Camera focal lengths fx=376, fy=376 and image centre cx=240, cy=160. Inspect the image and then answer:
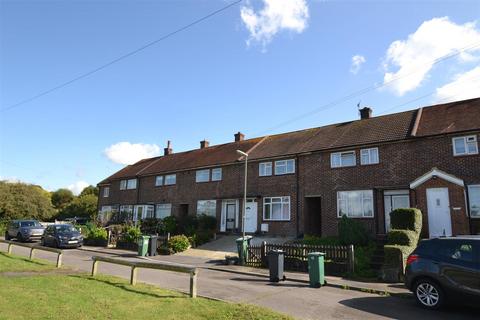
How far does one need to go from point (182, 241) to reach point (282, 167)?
813 centimetres

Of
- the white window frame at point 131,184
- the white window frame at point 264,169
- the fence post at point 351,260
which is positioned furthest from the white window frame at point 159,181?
the fence post at point 351,260

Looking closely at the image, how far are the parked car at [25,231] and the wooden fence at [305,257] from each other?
61.5 ft

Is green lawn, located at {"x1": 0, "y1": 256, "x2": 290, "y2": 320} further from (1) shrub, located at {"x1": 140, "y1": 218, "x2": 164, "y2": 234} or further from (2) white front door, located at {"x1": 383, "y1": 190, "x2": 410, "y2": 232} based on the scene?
(1) shrub, located at {"x1": 140, "y1": 218, "x2": 164, "y2": 234}

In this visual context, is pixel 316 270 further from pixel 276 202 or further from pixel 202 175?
pixel 202 175

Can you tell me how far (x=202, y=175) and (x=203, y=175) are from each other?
4.2 inches

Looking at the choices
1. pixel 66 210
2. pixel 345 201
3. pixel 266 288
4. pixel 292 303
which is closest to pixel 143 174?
pixel 345 201

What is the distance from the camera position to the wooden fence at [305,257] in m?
14.3

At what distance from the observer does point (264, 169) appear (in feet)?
85.6

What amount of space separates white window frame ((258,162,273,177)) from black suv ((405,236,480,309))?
53.7ft

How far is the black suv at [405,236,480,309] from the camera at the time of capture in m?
8.30

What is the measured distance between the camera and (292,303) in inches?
371

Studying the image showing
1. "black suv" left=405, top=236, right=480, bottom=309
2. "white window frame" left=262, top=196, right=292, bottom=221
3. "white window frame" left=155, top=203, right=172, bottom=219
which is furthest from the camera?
"white window frame" left=155, top=203, right=172, bottom=219

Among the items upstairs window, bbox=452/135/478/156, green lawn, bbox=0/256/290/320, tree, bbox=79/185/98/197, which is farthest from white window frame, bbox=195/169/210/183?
tree, bbox=79/185/98/197

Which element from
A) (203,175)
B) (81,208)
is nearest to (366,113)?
(203,175)
